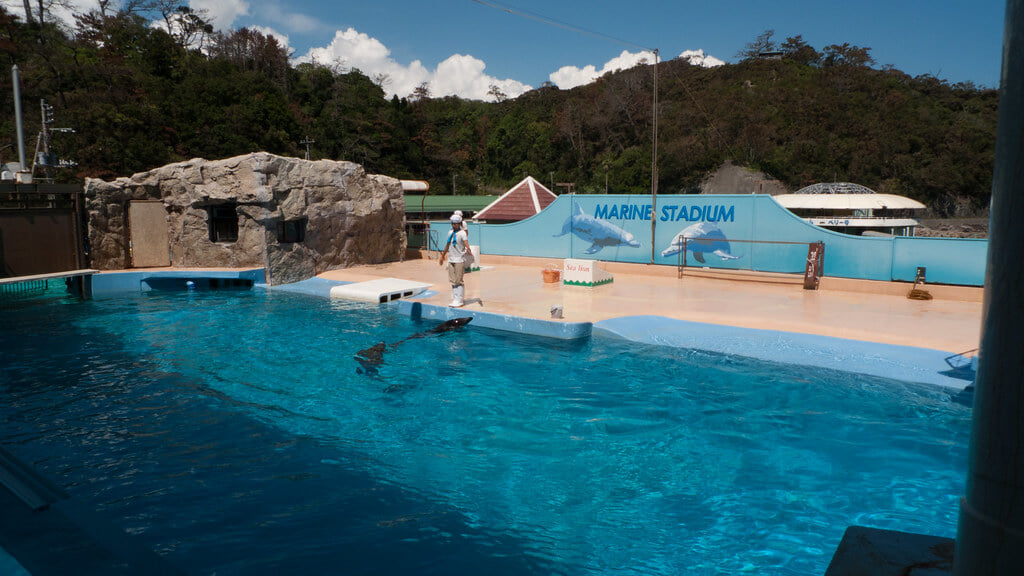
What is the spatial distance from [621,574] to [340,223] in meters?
13.3

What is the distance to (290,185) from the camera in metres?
14.8

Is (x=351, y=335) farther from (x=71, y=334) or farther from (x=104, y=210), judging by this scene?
(x=104, y=210)

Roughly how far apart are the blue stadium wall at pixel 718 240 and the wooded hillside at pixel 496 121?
2109cm

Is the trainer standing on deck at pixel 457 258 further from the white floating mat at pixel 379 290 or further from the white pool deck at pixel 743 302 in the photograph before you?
the white floating mat at pixel 379 290

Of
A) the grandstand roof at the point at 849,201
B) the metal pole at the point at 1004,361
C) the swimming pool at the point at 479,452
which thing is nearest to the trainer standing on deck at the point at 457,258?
the swimming pool at the point at 479,452

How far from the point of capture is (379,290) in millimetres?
12406

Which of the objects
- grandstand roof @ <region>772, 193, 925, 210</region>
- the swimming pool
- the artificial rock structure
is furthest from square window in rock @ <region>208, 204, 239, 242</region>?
grandstand roof @ <region>772, 193, 925, 210</region>

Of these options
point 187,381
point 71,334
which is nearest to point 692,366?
point 187,381

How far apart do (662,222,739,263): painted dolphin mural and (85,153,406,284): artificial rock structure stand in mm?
8058

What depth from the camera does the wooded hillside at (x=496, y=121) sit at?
31.7 metres

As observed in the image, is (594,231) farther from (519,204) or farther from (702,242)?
(519,204)

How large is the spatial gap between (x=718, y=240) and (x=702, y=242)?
1.81 feet

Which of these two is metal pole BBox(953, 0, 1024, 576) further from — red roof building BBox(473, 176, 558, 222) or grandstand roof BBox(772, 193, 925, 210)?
grandstand roof BBox(772, 193, 925, 210)

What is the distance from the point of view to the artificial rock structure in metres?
14.5
